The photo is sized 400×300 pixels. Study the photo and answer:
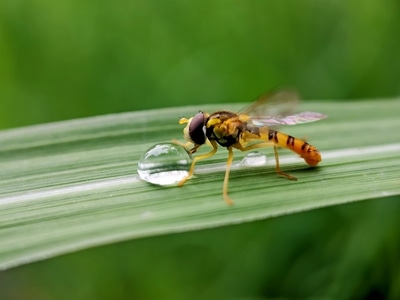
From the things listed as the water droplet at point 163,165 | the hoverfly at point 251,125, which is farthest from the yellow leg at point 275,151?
the water droplet at point 163,165

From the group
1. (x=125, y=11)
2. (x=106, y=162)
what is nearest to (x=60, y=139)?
(x=106, y=162)

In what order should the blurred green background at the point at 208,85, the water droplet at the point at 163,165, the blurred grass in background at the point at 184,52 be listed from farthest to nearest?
the blurred grass in background at the point at 184,52 → the blurred green background at the point at 208,85 → the water droplet at the point at 163,165

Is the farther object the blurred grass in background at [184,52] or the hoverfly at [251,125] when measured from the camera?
the blurred grass in background at [184,52]

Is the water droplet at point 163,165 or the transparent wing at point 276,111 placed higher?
the transparent wing at point 276,111

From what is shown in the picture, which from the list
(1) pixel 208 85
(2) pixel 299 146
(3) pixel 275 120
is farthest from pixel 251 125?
(1) pixel 208 85

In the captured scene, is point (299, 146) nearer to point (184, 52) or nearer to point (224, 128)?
point (224, 128)

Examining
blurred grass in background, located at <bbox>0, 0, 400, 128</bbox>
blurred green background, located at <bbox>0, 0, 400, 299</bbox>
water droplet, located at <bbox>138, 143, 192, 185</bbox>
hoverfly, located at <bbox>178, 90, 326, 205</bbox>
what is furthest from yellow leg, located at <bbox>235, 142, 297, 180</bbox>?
blurred grass in background, located at <bbox>0, 0, 400, 128</bbox>

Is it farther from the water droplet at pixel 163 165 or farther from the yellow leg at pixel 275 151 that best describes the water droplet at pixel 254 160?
the water droplet at pixel 163 165
